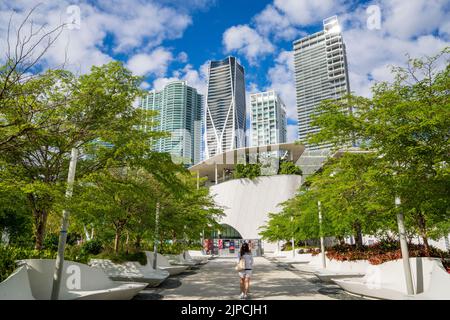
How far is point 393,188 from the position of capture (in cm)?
831

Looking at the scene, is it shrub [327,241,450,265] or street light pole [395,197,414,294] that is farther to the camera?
shrub [327,241,450,265]

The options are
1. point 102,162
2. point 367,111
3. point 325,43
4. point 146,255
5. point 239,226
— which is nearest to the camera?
point 367,111

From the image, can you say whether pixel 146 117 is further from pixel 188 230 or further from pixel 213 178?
pixel 213 178

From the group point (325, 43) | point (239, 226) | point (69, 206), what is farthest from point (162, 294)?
point (325, 43)

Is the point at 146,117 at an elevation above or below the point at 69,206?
above

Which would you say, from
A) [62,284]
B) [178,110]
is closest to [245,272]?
[62,284]

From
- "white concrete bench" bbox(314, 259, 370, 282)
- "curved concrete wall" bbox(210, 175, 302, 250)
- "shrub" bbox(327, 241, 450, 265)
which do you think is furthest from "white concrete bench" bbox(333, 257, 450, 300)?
"curved concrete wall" bbox(210, 175, 302, 250)

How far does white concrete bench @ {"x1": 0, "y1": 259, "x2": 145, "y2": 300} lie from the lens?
21.4 ft

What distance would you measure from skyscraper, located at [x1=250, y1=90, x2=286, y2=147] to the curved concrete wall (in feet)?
351

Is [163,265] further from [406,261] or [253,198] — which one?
[253,198]

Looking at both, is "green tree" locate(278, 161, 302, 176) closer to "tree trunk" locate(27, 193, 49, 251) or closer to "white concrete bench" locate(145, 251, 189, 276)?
"white concrete bench" locate(145, 251, 189, 276)

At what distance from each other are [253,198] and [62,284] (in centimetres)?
5527

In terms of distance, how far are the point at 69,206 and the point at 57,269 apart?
1.61 meters

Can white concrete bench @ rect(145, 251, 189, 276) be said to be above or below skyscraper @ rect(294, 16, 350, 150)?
below
